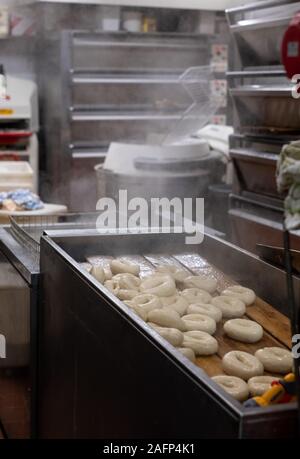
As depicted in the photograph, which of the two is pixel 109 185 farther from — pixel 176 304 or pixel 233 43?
pixel 176 304

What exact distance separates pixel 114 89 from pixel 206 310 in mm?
4753

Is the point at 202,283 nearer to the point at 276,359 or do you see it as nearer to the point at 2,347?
the point at 276,359

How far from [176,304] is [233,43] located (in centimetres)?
249

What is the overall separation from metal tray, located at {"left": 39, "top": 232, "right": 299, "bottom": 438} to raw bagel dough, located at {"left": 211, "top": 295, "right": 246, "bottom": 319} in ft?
0.43

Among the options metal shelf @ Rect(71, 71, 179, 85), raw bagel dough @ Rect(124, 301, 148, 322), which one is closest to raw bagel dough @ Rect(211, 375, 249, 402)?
raw bagel dough @ Rect(124, 301, 148, 322)

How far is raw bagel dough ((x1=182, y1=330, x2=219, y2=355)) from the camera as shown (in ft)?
5.86

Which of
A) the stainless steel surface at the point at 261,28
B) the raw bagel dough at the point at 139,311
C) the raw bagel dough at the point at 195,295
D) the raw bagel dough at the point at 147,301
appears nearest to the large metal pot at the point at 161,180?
the stainless steel surface at the point at 261,28

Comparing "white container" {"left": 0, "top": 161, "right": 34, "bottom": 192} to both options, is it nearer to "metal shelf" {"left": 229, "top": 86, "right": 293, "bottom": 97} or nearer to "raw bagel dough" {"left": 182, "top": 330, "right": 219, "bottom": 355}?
"metal shelf" {"left": 229, "top": 86, "right": 293, "bottom": 97}

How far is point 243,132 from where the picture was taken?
414 centimetres

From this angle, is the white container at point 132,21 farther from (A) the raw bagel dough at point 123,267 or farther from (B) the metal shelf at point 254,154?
(A) the raw bagel dough at point 123,267

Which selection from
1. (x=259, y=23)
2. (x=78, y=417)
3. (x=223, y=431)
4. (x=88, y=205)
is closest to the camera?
(x=223, y=431)

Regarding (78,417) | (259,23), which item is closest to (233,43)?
(259,23)

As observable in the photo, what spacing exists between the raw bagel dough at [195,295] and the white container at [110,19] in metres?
4.48
